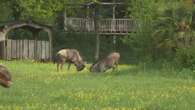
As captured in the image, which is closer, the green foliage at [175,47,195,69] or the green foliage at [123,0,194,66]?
the green foliage at [175,47,195,69]

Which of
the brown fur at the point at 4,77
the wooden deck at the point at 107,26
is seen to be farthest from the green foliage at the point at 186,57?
the wooden deck at the point at 107,26

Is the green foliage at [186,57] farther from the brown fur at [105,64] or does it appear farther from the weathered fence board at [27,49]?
the weathered fence board at [27,49]

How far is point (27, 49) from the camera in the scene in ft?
173

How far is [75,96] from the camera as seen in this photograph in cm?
1677

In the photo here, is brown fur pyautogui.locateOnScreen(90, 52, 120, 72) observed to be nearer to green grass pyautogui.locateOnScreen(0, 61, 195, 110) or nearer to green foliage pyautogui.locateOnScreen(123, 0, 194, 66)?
green foliage pyautogui.locateOnScreen(123, 0, 194, 66)

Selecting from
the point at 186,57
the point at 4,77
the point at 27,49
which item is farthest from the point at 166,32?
the point at 27,49

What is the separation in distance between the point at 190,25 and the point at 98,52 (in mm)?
30918

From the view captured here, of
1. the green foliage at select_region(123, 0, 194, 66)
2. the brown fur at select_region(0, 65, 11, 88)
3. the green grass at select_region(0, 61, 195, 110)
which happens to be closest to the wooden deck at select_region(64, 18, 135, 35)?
the green foliage at select_region(123, 0, 194, 66)

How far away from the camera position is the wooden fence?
5222cm

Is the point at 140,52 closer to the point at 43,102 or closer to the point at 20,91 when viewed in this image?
the point at 20,91

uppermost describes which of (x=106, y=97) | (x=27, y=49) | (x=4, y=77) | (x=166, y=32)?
(x=166, y=32)

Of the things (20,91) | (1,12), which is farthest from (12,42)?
(20,91)

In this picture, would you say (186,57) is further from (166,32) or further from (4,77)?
(4,77)

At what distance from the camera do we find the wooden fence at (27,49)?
171 ft
